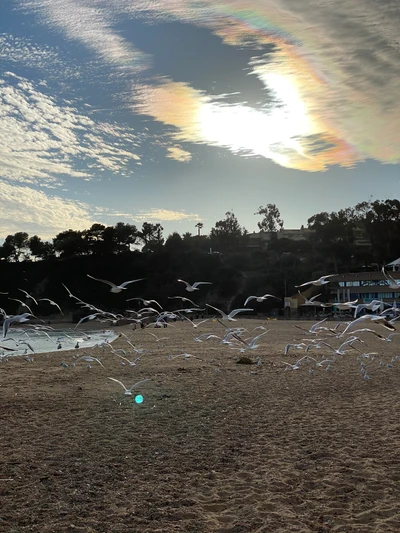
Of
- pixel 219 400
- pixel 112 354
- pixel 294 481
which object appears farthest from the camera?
pixel 112 354

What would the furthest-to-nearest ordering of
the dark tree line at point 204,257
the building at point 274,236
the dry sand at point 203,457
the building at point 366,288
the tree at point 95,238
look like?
the building at point 274,236
the tree at point 95,238
the dark tree line at point 204,257
the building at point 366,288
the dry sand at point 203,457

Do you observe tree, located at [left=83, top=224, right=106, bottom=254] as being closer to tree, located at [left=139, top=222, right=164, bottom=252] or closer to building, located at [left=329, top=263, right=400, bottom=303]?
tree, located at [left=139, top=222, right=164, bottom=252]

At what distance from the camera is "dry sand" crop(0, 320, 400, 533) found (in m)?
5.48

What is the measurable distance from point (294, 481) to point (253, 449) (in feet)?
4.91

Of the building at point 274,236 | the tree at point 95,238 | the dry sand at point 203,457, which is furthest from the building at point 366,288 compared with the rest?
the dry sand at point 203,457

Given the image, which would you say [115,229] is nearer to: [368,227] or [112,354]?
[368,227]

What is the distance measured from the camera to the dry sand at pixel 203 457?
548 cm

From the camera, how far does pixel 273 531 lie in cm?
510

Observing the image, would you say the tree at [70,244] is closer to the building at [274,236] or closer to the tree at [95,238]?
the tree at [95,238]

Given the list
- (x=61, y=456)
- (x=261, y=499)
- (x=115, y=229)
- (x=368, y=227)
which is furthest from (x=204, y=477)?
(x=115, y=229)

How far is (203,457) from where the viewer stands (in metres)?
7.60

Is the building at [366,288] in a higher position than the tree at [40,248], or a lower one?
lower

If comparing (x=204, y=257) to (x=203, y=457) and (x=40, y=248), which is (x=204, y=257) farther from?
(x=203, y=457)

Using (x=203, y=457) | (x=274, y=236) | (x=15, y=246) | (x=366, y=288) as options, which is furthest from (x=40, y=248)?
(x=203, y=457)
